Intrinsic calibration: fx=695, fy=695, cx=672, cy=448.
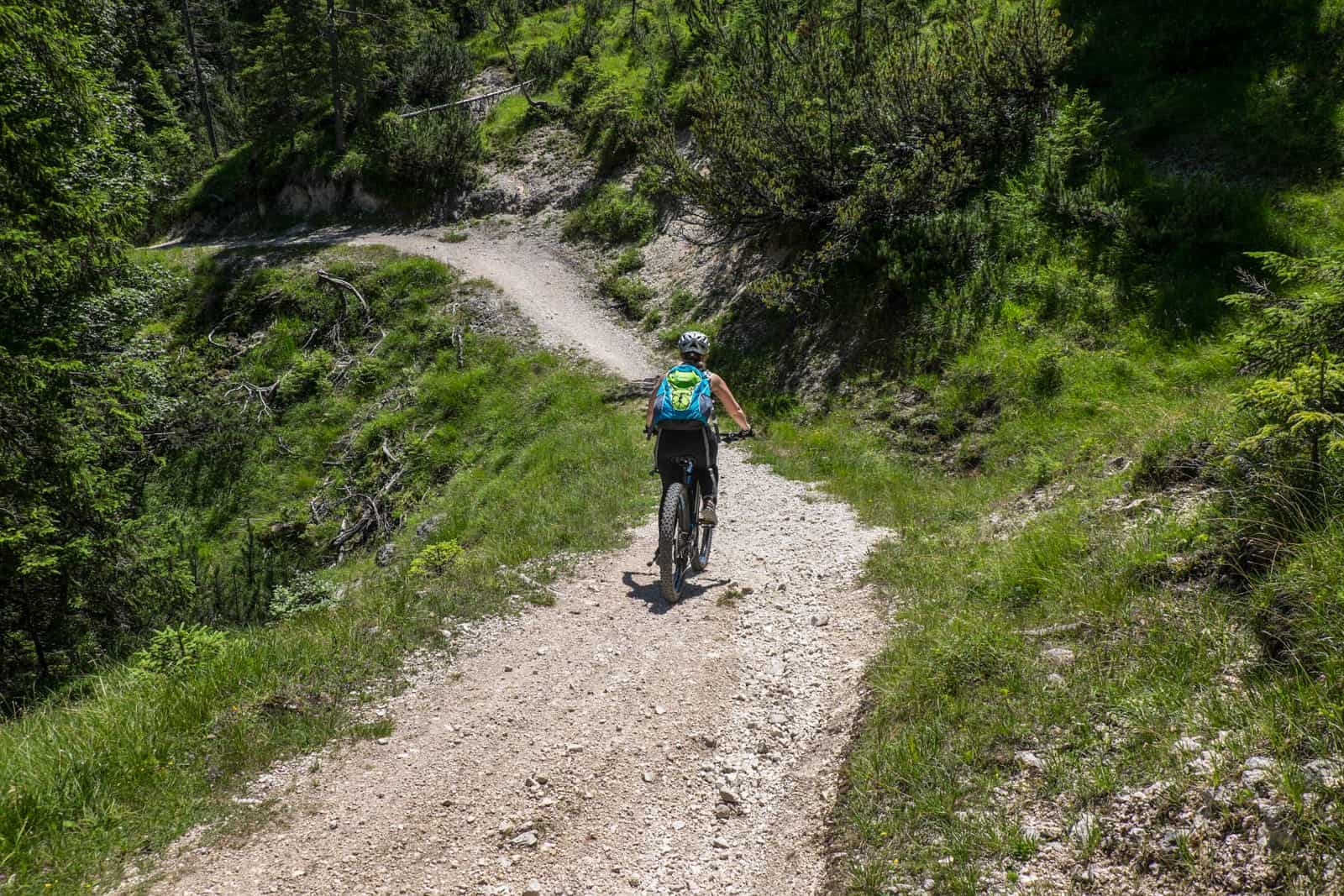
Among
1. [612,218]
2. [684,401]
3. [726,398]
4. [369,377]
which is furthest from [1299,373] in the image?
[612,218]

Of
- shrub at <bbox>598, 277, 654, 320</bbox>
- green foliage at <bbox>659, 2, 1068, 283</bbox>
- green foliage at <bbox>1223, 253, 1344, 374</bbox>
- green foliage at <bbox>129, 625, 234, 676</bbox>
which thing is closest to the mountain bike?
green foliage at <bbox>129, 625, 234, 676</bbox>

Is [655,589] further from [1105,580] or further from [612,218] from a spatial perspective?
[612,218]

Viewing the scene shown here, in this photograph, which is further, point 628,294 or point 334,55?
point 334,55

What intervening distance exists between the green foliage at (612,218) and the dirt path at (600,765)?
1793 centimetres

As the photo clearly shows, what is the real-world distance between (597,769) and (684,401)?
12.2ft

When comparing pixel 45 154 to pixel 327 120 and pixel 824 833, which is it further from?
pixel 327 120

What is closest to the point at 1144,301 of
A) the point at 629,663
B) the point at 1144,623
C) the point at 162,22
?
the point at 1144,623

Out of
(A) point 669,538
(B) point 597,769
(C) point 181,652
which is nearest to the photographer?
(B) point 597,769

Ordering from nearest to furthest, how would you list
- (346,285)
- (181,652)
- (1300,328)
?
(1300,328), (181,652), (346,285)

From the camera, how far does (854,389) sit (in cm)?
1352

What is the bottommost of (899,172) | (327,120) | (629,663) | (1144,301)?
(629,663)

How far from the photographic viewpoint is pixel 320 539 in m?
16.2

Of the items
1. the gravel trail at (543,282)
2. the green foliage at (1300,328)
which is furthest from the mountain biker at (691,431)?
the gravel trail at (543,282)

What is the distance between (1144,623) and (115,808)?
6426 millimetres
